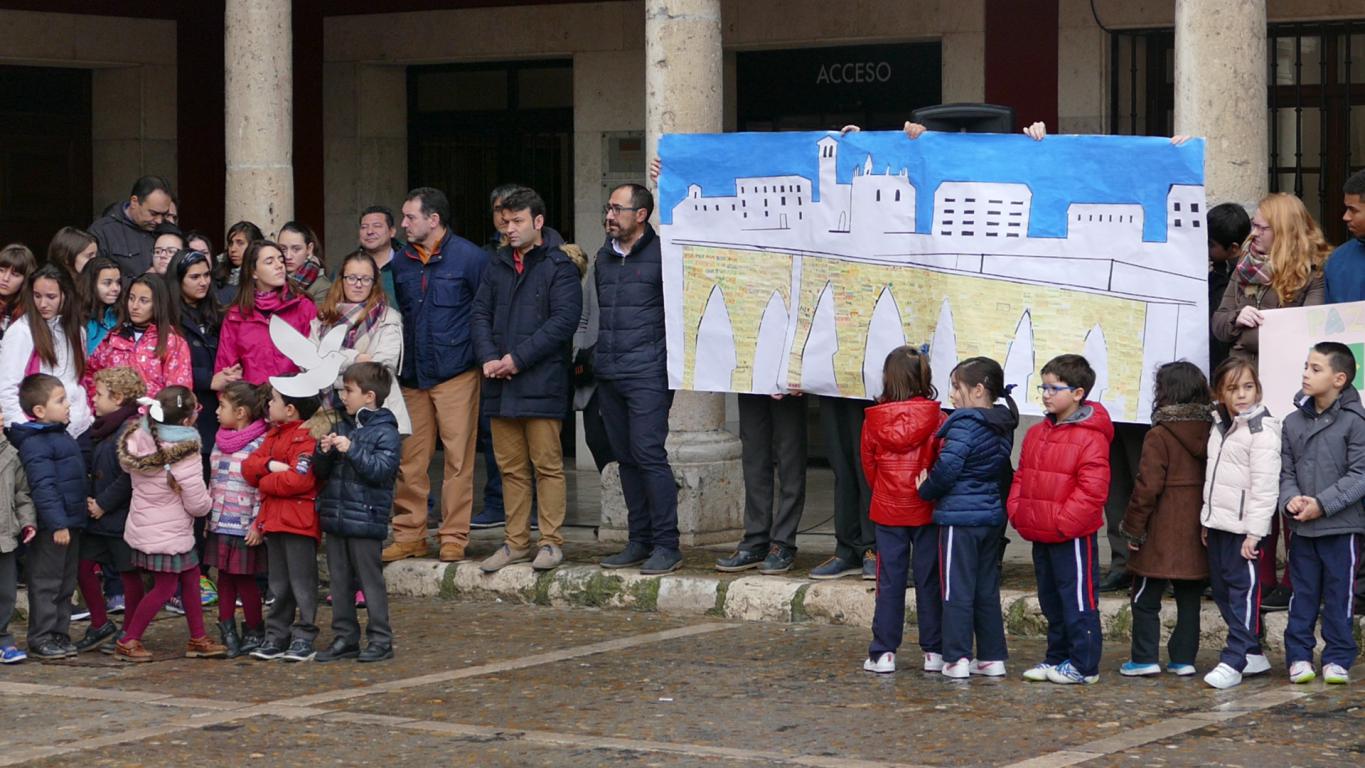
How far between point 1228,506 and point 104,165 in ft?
34.9

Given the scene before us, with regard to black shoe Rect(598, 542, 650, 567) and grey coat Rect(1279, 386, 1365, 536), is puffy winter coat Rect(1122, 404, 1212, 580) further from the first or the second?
black shoe Rect(598, 542, 650, 567)

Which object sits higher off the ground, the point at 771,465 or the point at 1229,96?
the point at 1229,96

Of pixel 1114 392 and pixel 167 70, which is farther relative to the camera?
pixel 167 70

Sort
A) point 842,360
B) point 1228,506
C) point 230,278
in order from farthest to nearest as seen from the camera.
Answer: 1. point 230,278
2. point 842,360
3. point 1228,506

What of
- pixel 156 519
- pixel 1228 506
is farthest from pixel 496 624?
pixel 1228 506

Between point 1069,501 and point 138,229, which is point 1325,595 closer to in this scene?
point 1069,501

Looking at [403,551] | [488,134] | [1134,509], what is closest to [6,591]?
[403,551]

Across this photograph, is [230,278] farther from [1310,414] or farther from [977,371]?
[1310,414]

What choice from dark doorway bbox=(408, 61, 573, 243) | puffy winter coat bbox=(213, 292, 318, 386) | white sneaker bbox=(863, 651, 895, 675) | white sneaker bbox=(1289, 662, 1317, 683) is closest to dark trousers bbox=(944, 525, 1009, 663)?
white sneaker bbox=(863, 651, 895, 675)

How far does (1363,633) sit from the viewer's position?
8.45m

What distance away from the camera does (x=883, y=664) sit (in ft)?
27.7

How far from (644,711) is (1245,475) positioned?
2416 mm

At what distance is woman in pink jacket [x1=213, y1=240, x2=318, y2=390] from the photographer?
9.97 metres

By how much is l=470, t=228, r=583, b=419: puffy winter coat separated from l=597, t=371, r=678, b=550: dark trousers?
0.88 ft
